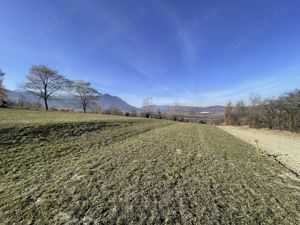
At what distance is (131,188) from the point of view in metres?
4.73

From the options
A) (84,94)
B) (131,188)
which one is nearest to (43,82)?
(84,94)

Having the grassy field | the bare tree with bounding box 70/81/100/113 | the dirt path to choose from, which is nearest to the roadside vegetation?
the dirt path

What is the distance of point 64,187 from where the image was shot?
441 cm

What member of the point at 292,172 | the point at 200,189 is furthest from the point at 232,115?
the point at 200,189

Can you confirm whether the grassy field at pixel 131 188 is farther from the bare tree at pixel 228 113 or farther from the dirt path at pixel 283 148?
the bare tree at pixel 228 113

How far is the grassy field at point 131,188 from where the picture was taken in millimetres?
3545

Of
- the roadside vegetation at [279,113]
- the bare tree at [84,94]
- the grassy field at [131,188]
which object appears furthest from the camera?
the bare tree at [84,94]

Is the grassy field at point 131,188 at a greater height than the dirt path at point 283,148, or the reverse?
the grassy field at point 131,188

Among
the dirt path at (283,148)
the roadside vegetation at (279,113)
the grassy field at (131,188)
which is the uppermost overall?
the roadside vegetation at (279,113)

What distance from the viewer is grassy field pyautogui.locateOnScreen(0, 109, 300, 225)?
354cm

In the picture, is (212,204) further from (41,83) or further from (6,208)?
(41,83)

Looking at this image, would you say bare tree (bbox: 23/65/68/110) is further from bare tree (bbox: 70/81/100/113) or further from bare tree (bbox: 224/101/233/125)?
bare tree (bbox: 224/101/233/125)

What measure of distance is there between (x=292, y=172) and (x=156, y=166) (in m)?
6.23

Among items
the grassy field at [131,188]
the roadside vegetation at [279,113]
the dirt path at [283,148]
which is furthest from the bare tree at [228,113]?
the grassy field at [131,188]
